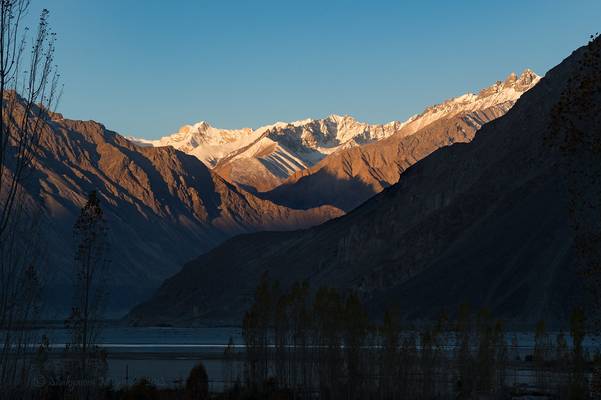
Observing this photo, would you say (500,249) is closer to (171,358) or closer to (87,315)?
(171,358)

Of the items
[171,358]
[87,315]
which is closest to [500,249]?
[171,358]

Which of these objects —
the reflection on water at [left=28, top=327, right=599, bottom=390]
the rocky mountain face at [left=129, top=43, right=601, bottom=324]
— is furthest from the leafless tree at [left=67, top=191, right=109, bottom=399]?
the rocky mountain face at [left=129, top=43, right=601, bottom=324]

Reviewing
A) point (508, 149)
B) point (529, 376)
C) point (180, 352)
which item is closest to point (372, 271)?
point (508, 149)

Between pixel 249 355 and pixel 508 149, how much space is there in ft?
445

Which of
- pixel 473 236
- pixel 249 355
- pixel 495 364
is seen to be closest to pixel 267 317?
pixel 249 355

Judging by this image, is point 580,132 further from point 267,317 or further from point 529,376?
point 529,376

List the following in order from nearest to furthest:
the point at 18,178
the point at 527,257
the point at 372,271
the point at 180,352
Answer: the point at 18,178 < the point at 180,352 < the point at 527,257 < the point at 372,271

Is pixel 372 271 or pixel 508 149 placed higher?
pixel 508 149

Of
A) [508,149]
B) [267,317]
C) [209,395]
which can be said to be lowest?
[209,395]

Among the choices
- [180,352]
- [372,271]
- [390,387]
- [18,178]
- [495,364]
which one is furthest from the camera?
[372,271]

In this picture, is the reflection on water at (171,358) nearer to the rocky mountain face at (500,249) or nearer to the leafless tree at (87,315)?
the rocky mountain face at (500,249)

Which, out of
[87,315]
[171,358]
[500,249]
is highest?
[500,249]

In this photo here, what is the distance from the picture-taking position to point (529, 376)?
8650 centimetres

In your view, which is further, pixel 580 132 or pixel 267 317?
pixel 267 317
